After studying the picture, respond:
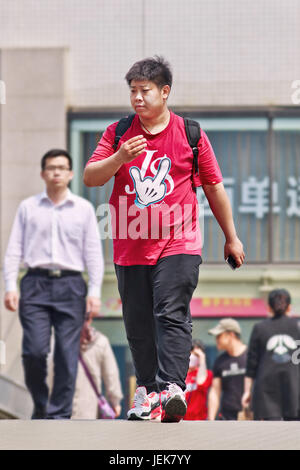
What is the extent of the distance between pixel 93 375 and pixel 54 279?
9.24 feet

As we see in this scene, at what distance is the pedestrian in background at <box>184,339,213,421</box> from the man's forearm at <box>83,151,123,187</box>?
398 centimetres

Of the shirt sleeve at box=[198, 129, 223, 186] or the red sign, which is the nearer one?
the shirt sleeve at box=[198, 129, 223, 186]

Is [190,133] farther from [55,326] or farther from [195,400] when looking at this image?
[195,400]

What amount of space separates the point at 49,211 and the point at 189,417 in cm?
236

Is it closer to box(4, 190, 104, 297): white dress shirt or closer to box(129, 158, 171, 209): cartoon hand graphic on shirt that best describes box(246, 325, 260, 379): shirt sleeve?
box(4, 190, 104, 297): white dress shirt

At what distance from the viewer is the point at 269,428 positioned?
447cm

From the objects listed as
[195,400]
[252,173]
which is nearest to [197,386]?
[195,400]

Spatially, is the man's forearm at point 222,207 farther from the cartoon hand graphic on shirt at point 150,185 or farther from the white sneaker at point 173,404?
the white sneaker at point 173,404

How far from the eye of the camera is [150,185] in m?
5.04

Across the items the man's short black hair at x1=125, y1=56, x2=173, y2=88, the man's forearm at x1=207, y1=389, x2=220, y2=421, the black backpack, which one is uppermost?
the man's short black hair at x1=125, y1=56, x2=173, y2=88

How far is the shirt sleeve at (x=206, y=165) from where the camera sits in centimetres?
516

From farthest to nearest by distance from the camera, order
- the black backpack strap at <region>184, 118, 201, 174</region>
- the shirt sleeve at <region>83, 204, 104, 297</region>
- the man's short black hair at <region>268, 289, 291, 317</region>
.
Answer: the man's short black hair at <region>268, 289, 291, 317</region> → the shirt sleeve at <region>83, 204, 104, 297</region> → the black backpack strap at <region>184, 118, 201, 174</region>

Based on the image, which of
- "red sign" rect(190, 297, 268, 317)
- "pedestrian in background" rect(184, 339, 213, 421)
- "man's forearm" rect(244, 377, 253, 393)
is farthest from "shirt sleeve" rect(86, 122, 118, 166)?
"red sign" rect(190, 297, 268, 317)

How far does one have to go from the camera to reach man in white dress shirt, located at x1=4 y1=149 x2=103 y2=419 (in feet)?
24.1
